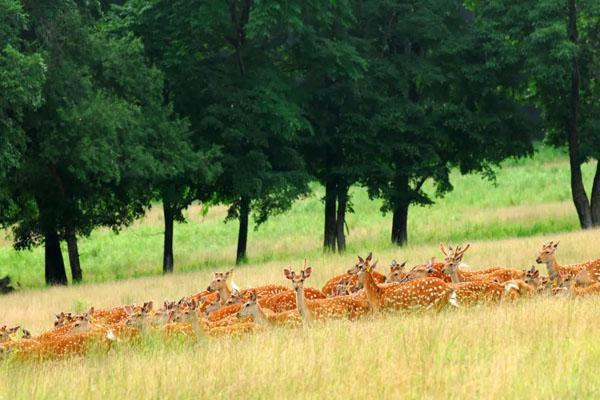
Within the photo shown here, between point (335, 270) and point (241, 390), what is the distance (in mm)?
14444

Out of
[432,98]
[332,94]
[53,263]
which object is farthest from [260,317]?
[432,98]

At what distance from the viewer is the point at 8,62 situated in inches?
1022

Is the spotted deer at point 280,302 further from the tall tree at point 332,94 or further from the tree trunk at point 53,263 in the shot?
the tree trunk at point 53,263

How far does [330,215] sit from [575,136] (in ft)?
27.1

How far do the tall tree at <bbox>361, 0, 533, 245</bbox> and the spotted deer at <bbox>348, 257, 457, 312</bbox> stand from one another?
20.2 m

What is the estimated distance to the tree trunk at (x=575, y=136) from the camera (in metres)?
35.4

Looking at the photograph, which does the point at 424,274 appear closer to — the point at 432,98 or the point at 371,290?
the point at 371,290

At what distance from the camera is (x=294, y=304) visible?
50.3 ft

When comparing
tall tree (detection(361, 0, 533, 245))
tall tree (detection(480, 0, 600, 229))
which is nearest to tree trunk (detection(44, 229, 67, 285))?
tall tree (detection(361, 0, 533, 245))

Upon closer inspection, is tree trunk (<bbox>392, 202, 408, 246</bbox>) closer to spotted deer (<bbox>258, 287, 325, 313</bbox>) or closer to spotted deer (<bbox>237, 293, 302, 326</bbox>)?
spotted deer (<bbox>258, 287, 325, 313</bbox>)

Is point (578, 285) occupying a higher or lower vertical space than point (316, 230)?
higher

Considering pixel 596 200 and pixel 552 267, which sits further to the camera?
pixel 596 200

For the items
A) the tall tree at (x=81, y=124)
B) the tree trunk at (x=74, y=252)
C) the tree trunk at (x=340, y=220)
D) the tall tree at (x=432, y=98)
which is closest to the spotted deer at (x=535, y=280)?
the tall tree at (x=81, y=124)

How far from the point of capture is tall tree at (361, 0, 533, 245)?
35250 mm
